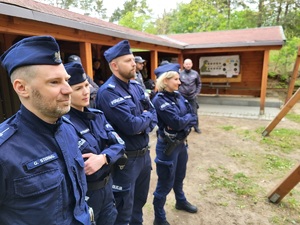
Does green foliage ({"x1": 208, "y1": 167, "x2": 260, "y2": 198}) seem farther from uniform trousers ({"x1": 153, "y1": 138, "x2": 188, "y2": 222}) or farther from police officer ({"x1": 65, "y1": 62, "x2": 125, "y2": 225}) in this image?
police officer ({"x1": 65, "y1": 62, "x2": 125, "y2": 225})

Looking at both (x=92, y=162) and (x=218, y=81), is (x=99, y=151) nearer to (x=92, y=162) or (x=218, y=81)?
(x=92, y=162)

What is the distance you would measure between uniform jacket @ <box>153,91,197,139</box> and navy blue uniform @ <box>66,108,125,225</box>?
33.7 inches

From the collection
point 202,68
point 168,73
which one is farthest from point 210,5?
→ point 168,73

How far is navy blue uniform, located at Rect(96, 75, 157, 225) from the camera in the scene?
6.37 feet

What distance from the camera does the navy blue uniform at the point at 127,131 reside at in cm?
194

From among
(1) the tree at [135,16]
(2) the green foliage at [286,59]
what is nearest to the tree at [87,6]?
(1) the tree at [135,16]

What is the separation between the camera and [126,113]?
1.93 m

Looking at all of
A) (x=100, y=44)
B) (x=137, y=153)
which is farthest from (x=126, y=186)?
(x=100, y=44)

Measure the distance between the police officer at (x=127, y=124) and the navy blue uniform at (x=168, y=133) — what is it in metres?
0.27

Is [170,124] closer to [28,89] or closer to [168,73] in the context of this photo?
[168,73]

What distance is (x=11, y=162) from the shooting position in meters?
0.92

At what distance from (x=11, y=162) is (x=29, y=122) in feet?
0.63

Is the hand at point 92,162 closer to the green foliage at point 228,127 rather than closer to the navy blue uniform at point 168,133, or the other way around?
the navy blue uniform at point 168,133

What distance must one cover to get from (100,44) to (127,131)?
9.87ft
